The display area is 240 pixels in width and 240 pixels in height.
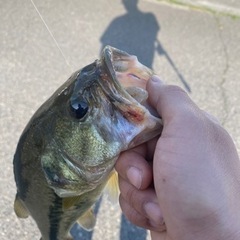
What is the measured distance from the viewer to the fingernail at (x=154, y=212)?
163 centimetres

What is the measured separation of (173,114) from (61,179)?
1.30 feet

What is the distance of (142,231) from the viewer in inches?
117

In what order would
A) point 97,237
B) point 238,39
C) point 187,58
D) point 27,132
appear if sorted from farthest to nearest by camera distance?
1. point 238,39
2. point 187,58
3. point 97,237
4. point 27,132

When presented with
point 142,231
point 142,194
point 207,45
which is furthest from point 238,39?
point 142,194

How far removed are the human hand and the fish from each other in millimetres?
61

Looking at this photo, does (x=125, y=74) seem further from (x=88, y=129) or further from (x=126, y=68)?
(x=88, y=129)

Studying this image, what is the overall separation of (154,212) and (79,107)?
1.45 ft

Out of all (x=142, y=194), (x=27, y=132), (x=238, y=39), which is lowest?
(x=238, y=39)

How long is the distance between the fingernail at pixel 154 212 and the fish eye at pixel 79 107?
39 cm

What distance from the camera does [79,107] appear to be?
58.2 inches

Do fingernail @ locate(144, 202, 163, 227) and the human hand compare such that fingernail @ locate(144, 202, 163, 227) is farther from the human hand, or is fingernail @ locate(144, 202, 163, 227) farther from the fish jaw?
the fish jaw

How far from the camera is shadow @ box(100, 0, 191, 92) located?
14.6 feet

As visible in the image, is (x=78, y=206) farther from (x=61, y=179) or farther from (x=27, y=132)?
(x=27, y=132)

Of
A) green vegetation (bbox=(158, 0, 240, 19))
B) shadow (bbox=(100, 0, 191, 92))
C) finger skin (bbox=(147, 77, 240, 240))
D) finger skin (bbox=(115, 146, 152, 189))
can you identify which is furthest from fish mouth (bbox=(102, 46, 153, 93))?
green vegetation (bbox=(158, 0, 240, 19))
